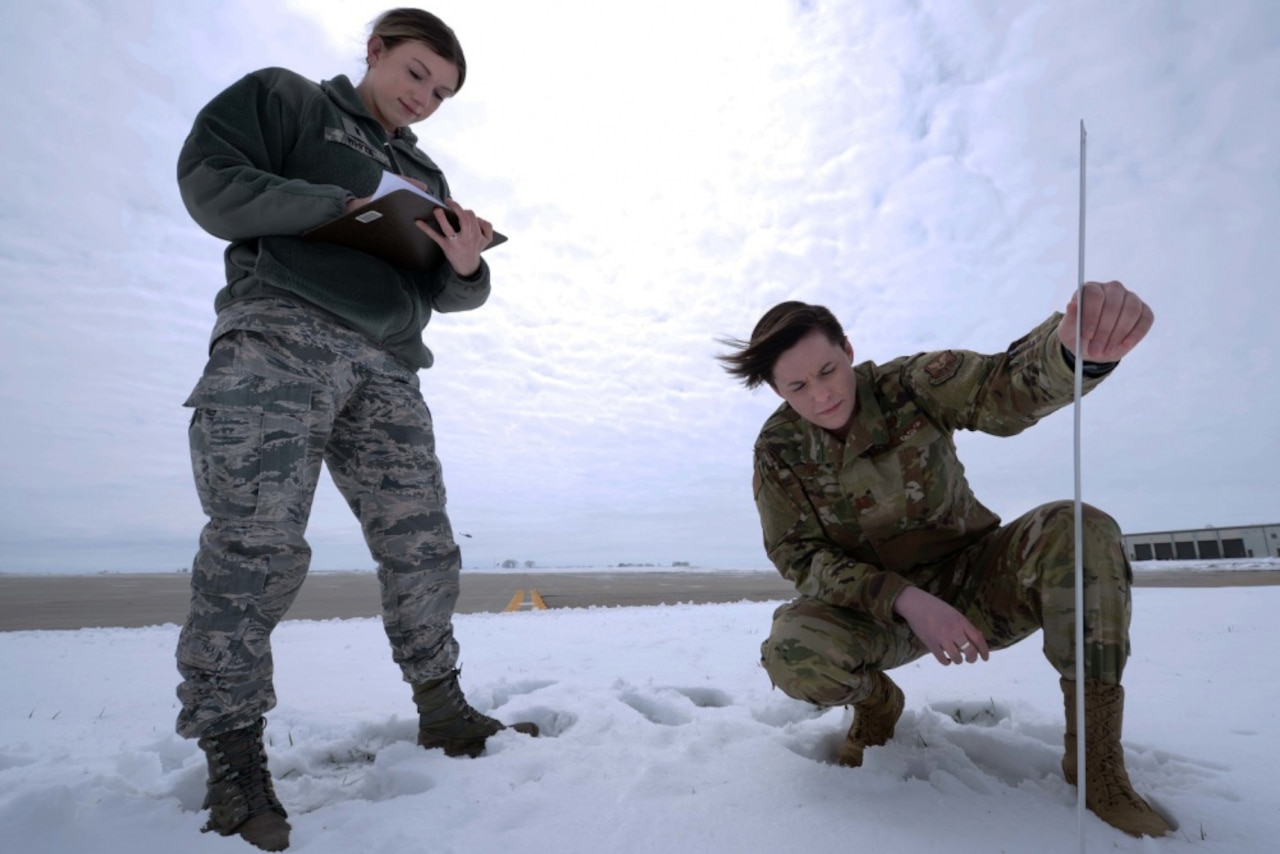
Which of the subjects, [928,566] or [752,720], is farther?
[752,720]

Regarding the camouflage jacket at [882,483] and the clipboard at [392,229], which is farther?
the camouflage jacket at [882,483]

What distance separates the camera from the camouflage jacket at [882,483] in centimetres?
185

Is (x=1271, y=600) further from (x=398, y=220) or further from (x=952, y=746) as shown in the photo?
(x=398, y=220)

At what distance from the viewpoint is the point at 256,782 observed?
1.42 m

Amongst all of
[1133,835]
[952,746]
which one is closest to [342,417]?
[952,746]

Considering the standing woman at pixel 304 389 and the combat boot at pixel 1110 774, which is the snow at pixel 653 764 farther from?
the standing woman at pixel 304 389

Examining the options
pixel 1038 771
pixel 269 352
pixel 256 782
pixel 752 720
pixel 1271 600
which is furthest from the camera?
pixel 1271 600

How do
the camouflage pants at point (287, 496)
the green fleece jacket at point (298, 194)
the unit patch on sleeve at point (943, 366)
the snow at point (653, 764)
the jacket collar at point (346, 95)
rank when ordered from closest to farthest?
the snow at point (653, 764) < the camouflage pants at point (287, 496) < the green fleece jacket at point (298, 194) < the unit patch on sleeve at point (943, 366) < the jacket collar at point (346, 95)

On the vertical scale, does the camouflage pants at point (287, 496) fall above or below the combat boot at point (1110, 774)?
above

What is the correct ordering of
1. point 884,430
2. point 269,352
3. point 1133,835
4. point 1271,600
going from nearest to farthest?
1. point 1133,835
2. point 269,352
3. point 884,430
4. point 1271,600

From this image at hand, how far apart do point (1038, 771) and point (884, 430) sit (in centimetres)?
101

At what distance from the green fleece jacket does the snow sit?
4.05 ft

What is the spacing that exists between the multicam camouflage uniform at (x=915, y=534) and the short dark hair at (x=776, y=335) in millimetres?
206

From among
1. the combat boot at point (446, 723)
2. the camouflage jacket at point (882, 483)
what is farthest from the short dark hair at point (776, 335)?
the combat boot at point (446, 723)
